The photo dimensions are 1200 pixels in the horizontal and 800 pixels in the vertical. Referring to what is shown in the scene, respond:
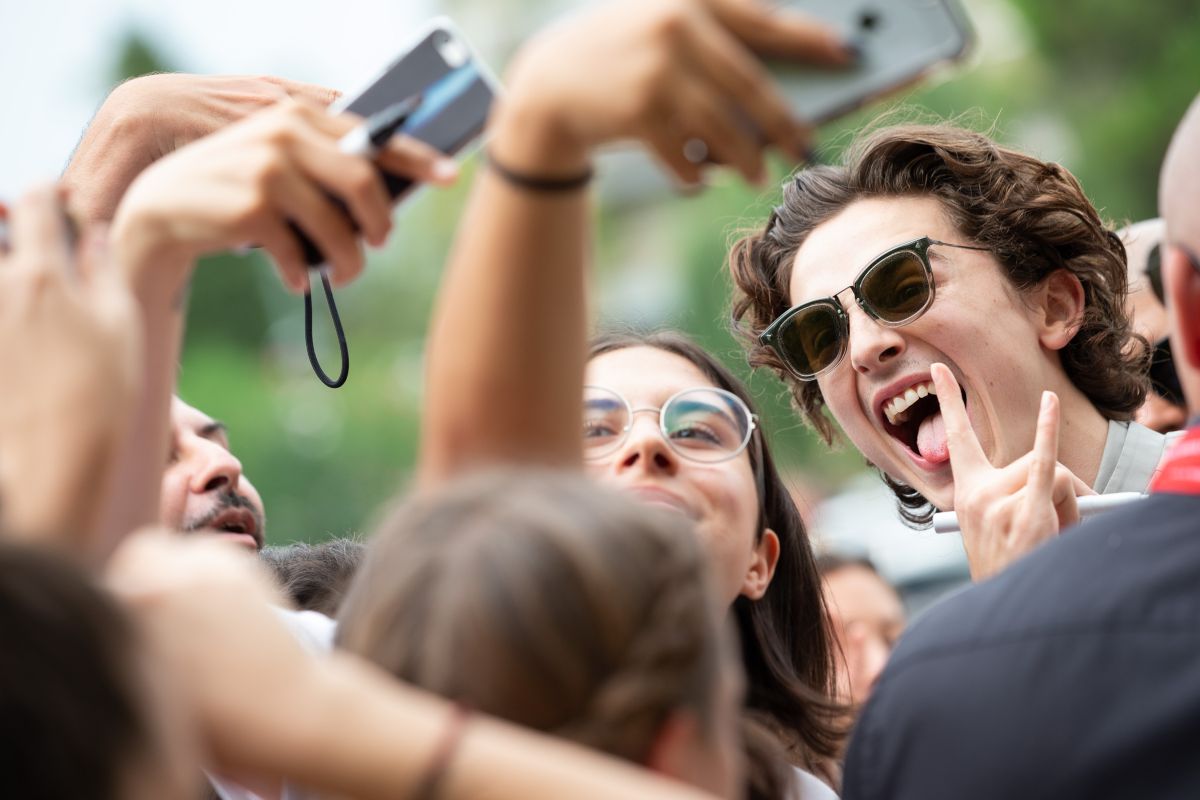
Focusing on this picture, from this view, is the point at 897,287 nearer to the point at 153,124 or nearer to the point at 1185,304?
the point at 1185,304

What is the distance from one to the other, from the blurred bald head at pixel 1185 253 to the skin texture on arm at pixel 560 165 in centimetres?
51

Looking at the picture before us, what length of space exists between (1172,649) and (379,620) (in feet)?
2.81

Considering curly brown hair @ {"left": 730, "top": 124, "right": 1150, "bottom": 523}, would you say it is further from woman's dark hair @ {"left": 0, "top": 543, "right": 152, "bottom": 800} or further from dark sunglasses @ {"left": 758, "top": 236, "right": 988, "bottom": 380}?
woman's dark hair @ {"left": 0, "top": 543, "right": 152, "bottom": 800}

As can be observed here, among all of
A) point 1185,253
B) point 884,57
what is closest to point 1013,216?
point 1185,253

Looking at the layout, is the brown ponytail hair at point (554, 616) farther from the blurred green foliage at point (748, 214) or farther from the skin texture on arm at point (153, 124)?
the blurred green foliage at point (748, 214)

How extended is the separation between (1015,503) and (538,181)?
124cm

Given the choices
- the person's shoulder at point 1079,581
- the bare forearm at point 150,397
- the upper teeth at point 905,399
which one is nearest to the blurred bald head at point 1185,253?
the person's shoulder at point 1079,581

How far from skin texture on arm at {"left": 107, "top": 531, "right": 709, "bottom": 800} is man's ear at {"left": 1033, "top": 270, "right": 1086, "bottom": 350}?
87.1 inches

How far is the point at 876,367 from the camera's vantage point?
3.18 m

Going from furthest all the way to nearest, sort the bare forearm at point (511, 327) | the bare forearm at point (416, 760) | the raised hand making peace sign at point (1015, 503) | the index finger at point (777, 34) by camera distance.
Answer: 1. the raised hand making peace sign at point (1015, 503)
2. the bare forearm at point (511, 327)
3. the index finger at point (777, 34)
4. the bare forearm at point (416, 760)

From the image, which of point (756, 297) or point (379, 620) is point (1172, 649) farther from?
point (756, 297)

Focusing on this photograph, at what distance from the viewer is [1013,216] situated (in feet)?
10.6

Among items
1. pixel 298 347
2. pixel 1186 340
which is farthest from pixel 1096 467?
pixel 298 347

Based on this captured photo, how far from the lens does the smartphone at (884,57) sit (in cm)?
153
